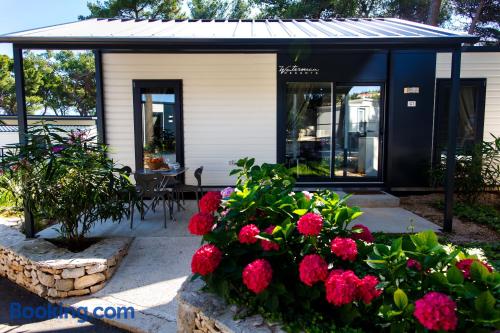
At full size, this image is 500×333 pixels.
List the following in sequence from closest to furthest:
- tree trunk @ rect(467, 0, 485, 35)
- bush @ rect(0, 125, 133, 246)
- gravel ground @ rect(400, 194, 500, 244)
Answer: bush @ rect(0, 125, 133, 246)
gravel ground @ rect(400, 194, 500, 244)
tree trunk @ rect(467, 0, 485, 35)

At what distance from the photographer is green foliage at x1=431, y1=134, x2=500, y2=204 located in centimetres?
573

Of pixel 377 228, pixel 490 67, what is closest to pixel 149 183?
pixel 377 228

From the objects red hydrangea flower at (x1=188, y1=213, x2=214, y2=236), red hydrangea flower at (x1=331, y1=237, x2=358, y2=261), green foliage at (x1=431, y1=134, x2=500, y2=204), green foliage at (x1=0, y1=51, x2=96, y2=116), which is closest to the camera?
red hydrangea flower at (x1=331, y1=237, x2=358, y2=261)

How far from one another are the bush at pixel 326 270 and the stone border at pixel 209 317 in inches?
2.5

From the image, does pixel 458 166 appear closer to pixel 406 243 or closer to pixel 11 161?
pixel 406 243

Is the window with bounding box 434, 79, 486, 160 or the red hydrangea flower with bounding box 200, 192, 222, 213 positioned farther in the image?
the window with bounding box 434, 79, 486, 160

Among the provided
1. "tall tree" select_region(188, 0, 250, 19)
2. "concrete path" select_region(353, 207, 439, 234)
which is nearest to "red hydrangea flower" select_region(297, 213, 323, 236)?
"concrete path" select_region(353, 207, 439, 234)

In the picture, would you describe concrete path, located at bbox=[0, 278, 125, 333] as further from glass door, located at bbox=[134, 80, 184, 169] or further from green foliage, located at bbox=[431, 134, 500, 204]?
green foliage, located at bbox=[431, 134, 500, 204]

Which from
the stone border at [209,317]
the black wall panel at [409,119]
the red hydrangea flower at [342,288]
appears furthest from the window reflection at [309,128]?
the red hydrangea flower at [342,288]

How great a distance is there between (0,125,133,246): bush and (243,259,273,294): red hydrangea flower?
2337mm

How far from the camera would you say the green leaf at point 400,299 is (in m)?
1.54

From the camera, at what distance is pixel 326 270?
1743mm

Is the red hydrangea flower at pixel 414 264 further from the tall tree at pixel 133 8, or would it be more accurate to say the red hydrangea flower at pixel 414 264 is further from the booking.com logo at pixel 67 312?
the tall tree at pixel 133 8

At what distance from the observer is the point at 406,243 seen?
1.82m
